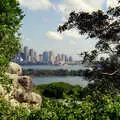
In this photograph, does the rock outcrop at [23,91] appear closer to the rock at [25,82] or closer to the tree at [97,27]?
the rock at [25,82]

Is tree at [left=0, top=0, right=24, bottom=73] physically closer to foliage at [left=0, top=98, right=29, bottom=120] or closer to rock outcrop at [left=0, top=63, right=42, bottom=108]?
foliage at [left=0, top=98, right=29, bottom=120]

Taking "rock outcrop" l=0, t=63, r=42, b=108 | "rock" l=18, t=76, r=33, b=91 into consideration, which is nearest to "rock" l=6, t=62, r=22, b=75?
"rock outcrop" l=0, t=63, r=42, b=108

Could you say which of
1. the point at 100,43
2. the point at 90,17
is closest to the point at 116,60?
the point at 100,43

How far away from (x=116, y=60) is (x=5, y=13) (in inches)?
312

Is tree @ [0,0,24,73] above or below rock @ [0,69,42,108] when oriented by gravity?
above

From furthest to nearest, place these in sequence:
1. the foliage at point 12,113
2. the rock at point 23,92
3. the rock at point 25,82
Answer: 1. the rock at point 25,82
2. the rock at point 23,92
3. the foliage at point 12,113

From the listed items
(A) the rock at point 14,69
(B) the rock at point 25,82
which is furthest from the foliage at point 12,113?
(A) the rock at point 14,69

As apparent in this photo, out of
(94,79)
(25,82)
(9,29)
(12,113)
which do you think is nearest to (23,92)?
(25,82)

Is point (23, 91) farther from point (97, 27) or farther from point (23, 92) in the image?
point (97, 27)

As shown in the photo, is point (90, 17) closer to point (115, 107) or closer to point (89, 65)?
point (89, 65)

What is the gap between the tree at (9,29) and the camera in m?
15.8

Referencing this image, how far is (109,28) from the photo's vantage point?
2075 cm

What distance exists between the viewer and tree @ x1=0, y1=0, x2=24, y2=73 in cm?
1583

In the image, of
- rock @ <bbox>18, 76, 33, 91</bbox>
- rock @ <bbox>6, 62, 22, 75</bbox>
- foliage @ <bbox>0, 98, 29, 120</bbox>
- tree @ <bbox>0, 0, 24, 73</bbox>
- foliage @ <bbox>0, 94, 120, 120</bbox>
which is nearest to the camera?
foliage @ <bbox>0, 94, 120, 120</bbox>
